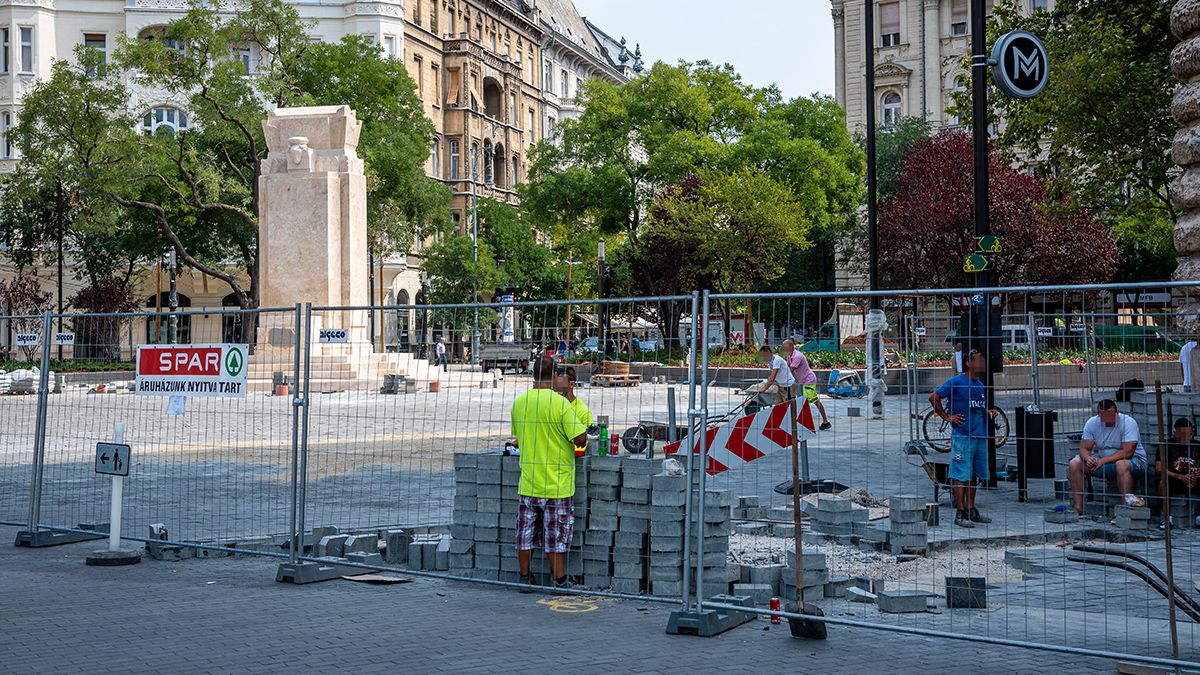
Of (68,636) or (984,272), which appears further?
(984,272)

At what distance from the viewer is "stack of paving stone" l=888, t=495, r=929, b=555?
1014 cm

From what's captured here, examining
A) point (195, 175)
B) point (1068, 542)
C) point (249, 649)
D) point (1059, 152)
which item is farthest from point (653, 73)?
point (249, 649)

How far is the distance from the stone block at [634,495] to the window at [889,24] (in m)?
64.3

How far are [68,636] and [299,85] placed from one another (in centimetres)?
4546

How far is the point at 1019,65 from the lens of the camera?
15.3 meters

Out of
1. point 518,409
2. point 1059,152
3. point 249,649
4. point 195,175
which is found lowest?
point 249,649

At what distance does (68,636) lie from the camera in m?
7.68

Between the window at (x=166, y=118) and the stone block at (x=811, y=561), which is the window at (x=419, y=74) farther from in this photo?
the stone block at (x=811, y=561)

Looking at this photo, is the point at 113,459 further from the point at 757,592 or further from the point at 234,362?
the point at 757,592

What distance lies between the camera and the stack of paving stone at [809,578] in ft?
27.4

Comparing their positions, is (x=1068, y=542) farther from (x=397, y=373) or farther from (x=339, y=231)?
(x=339, y=231)

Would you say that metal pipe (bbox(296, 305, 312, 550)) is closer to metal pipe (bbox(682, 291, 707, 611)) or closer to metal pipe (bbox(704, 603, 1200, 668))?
metal pipe (bbox(682, 291, 707, 611))

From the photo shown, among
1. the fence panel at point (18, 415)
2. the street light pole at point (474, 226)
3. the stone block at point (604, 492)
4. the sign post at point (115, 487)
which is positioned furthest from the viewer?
the street light pole at point (474, 226)

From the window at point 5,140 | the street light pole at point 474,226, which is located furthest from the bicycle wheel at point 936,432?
the window at point 5,140
